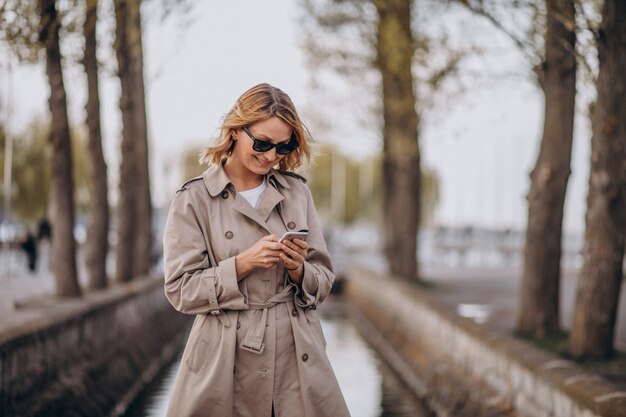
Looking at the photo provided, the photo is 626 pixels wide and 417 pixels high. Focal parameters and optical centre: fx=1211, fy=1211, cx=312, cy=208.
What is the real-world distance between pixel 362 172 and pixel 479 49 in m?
81.1

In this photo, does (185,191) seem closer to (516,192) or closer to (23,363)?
(23,363)

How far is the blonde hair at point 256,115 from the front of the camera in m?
4.73

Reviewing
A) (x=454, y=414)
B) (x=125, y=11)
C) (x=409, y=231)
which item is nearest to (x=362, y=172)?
(x=409, y=231)

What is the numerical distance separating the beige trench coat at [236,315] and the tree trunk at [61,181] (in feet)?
36.1

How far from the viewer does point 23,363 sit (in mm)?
9711

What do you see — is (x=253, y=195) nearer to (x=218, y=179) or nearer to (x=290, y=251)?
(x=218, y=179)

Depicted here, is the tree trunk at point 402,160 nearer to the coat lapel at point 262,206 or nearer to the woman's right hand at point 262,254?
the coat lapel at point 262,206

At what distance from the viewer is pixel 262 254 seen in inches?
179

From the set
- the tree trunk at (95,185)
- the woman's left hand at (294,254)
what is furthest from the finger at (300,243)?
the tree trunk at (95,185)

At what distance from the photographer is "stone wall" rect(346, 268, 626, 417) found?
8.05 m

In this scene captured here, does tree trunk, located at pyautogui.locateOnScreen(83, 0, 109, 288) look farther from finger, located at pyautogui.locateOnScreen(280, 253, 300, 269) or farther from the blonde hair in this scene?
finger, located at pyautogui.locateOnScreen(280, 253, 300, 269)

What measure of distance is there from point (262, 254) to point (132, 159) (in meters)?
18.6

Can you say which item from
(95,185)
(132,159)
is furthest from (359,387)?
(132,159)

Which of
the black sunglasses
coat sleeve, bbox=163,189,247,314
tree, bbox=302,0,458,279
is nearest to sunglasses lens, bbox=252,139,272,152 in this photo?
the black sunglasses
